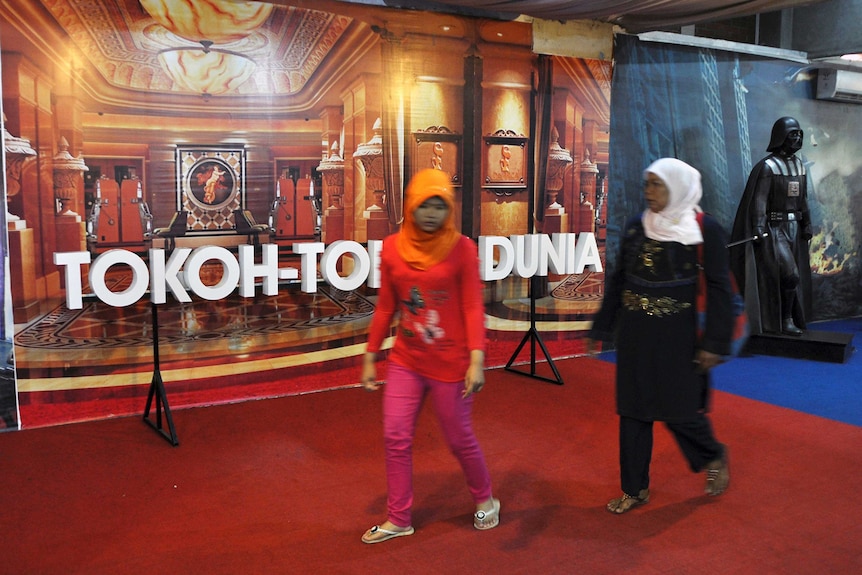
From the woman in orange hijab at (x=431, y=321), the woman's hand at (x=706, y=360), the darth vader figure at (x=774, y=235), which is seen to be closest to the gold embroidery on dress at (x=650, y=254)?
the woman's hand at (x=706, y=360)

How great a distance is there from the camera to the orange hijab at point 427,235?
301 centimetres

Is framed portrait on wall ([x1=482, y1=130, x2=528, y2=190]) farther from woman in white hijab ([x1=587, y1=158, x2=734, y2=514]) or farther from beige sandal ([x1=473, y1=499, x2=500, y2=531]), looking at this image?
beige sandal ([x1=473, y1=499, x2=500, y2=531])

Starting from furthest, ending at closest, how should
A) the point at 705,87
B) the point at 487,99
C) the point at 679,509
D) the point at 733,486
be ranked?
the point at 705,87 < the point at 487,99 < the point at 733,486 < the point at 679,509

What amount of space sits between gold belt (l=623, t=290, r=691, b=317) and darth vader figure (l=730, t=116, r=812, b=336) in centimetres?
400

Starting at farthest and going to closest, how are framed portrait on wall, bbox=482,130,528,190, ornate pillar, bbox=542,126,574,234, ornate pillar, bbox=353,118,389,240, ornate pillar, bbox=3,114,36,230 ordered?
ornate pillar, bbox=542,126,574,234, framed portrait on wall, bbox=482,130,528,190, ornate pillar, bbox=353,118,389,240, ornate pillar, bbox=3,114,36,230

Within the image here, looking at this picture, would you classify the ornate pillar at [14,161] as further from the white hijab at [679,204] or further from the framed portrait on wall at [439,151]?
the white hijab at [679,204]

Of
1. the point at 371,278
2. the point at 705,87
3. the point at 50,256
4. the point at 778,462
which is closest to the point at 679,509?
the point at 778,462

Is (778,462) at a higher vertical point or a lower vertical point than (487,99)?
lower

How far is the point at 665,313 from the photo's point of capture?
327 cm

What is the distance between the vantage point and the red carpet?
3.10 m

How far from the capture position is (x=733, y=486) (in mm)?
3865

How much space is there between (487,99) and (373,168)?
1094mm

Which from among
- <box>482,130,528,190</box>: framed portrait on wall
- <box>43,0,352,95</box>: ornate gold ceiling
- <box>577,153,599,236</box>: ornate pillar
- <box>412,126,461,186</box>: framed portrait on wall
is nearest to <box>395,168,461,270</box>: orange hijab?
<box>43,0,352,95</box>: ornate gold ceiling

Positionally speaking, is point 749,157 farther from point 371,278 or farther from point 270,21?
point 270,21
